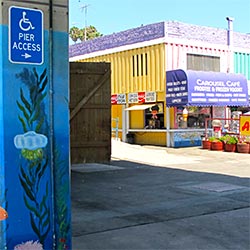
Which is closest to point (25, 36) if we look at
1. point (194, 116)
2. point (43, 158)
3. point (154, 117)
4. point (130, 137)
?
point (43, 158)

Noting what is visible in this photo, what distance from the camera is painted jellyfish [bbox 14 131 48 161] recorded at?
374 centimetres

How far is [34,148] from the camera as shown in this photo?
12.5 ft

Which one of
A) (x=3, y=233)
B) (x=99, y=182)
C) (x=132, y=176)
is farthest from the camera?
(x=132, y=176)

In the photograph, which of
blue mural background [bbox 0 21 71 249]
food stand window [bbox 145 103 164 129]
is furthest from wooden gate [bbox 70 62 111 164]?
food stand window [bbox 145 103 164 129]

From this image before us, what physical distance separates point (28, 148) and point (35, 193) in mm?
380

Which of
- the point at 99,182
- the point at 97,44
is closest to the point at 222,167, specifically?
the point at 99,182

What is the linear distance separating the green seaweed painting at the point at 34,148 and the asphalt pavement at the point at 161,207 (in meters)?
2.21

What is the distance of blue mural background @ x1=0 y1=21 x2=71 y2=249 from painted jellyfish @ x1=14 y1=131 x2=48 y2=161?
0.03m

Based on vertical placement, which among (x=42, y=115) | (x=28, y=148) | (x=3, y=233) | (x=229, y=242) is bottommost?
(x=229, y=242)

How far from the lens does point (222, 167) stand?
15.8 m

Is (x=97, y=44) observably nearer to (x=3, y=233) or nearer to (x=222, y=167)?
(x=222, y=167)

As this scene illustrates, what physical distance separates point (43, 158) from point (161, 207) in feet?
16.9

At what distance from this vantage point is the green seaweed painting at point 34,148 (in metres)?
3.75

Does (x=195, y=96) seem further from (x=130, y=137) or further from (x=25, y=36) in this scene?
(x=25, y=36)
